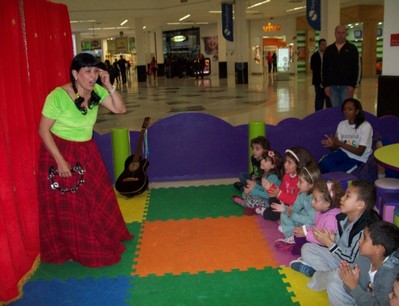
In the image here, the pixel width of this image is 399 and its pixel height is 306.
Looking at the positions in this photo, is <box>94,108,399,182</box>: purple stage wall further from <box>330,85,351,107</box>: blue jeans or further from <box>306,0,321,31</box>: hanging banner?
<box>306,0,321,31</box>: hanging banner

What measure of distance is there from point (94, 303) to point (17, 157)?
133 cm

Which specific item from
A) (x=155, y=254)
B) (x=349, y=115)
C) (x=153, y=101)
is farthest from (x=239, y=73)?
(x=155, y=254)

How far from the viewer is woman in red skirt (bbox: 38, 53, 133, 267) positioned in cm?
348

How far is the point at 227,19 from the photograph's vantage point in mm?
19875

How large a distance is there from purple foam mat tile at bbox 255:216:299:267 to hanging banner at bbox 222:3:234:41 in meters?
16.5

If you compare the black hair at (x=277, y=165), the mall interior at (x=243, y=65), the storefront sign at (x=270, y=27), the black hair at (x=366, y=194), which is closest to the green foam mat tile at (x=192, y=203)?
the black hair at (x=277, y=165)

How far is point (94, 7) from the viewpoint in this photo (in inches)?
824

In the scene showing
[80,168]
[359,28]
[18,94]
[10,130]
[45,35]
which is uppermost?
[359,28]

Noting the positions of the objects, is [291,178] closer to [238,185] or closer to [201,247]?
[201,247]

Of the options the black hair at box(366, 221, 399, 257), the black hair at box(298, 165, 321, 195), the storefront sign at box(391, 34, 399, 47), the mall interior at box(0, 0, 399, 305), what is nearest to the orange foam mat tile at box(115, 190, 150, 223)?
the mall interior at box(0, 0, 399, 305)

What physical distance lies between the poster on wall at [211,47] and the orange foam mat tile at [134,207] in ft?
96.8

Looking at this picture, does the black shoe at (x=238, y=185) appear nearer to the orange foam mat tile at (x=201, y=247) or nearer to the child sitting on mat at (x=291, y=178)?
the orange foam mat tile at (x=201, y=247)

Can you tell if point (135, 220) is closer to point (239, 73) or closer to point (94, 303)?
point (94, 303)

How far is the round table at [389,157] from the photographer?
3598mm
